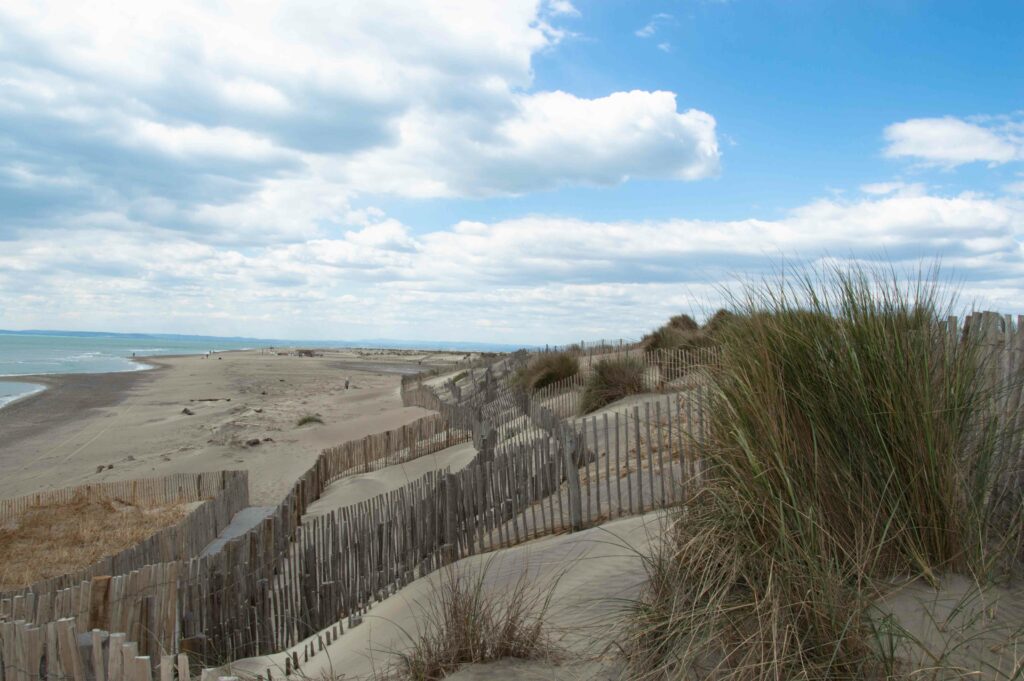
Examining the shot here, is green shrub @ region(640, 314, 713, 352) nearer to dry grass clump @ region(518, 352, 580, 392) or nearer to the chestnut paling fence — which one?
dry grass clump @ region(518, 352, 580, 392)

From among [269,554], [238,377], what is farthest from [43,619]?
[238,377]

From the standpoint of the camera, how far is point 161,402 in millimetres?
30141

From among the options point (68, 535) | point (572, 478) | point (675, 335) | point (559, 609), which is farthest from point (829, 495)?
point (675, 335)

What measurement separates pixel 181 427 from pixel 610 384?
14040 millimetres

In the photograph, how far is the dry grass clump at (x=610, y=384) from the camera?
13719 mm

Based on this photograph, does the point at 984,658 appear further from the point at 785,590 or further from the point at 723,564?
the point at 723,564

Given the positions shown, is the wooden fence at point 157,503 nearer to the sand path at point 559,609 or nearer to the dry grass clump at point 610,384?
the sand path at point 559,609

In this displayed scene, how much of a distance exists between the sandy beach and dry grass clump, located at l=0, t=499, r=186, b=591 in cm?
285

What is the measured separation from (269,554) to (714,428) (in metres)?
4.13

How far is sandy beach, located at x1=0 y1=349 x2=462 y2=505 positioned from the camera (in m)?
15.7

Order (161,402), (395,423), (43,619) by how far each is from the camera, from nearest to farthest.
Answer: (43,619) → (395,423) → (161,402)

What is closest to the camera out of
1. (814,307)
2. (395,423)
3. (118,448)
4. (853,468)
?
(853,468)

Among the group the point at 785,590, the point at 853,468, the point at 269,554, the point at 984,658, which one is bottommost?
the point at 269,554

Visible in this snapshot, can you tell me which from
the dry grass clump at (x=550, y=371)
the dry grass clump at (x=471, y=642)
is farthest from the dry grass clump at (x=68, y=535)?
the dry grass clump at (x=550, y=371)
